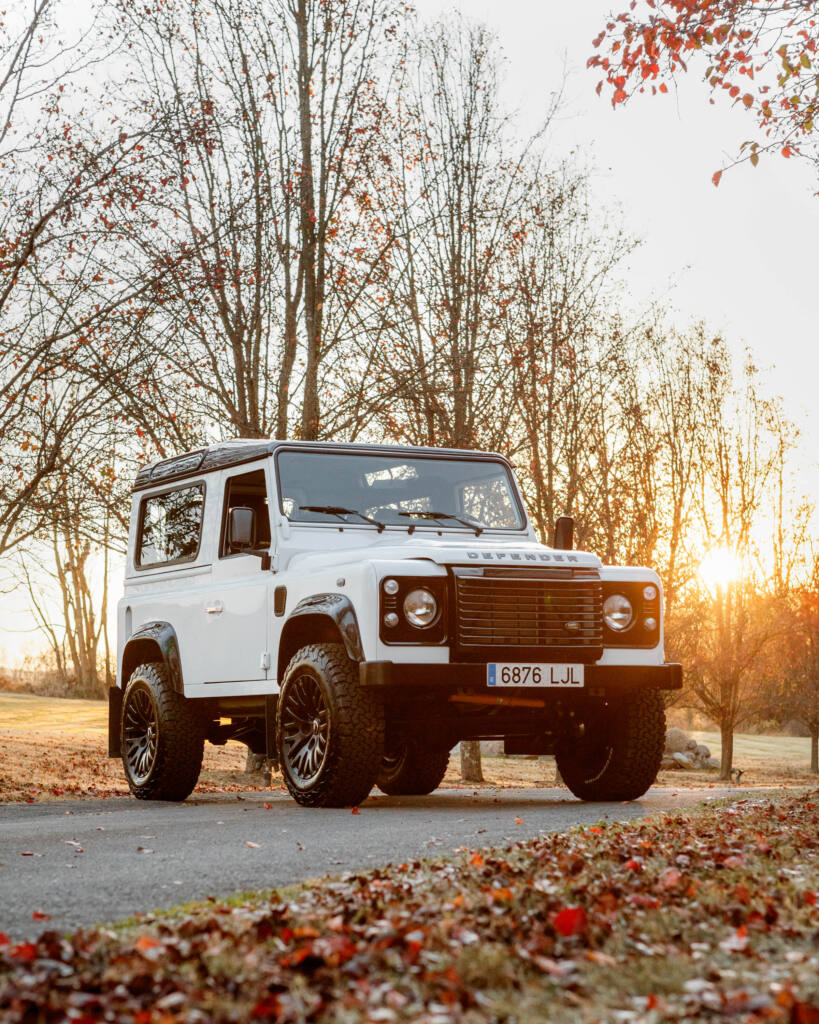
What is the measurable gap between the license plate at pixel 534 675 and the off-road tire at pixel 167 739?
282cm

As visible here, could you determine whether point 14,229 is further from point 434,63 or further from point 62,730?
point 62,730

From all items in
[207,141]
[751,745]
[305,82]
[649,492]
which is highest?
[305,82]

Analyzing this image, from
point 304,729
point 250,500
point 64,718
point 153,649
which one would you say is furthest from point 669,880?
point 64,718

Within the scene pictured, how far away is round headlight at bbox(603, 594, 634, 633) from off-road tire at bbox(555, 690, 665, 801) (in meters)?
0.51

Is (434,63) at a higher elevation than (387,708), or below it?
higher

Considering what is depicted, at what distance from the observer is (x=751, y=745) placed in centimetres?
5169

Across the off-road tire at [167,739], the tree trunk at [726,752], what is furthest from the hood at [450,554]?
the tree trunk at [726,752]

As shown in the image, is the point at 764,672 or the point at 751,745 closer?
the point at 764,672

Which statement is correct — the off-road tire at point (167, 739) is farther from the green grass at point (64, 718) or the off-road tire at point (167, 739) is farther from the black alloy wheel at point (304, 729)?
the green grass at point (64, 718)

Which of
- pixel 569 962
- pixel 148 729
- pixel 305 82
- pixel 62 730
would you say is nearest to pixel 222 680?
pixel 148 729

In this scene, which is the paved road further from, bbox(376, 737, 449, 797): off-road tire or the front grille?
the front grille

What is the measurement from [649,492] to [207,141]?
13.8m

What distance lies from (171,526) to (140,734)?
1702 millimetres

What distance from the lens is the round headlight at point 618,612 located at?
30.1ft
